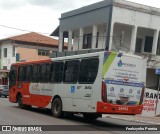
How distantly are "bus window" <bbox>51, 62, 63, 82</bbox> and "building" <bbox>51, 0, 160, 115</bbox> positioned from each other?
8.59 meters

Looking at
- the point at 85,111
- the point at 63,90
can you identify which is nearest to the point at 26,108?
the point at 63,90

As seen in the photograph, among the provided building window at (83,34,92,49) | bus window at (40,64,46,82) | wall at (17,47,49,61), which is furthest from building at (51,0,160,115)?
wall at (17,47,49,61)

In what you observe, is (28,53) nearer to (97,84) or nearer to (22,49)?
(22,49)

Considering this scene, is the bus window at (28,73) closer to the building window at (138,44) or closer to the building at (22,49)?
the building window at (138,44)

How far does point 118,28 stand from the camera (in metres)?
30.1

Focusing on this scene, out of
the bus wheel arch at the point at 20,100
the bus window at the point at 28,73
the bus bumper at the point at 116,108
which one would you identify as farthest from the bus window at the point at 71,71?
the bus wheel arch at the point at 20,100

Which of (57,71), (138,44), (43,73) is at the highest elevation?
(138,44)

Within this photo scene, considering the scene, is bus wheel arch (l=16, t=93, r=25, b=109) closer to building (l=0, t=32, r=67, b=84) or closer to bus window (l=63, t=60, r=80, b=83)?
bus window (l=63, t=60, r=80, b=83)

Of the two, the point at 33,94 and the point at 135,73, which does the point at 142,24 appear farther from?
the point at 135,73

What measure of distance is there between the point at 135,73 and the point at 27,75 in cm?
789

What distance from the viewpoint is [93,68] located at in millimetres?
14359

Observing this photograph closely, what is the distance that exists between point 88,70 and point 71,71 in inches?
56.7

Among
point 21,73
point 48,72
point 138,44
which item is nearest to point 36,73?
point 48,72

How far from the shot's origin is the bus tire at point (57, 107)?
16.5 meters
